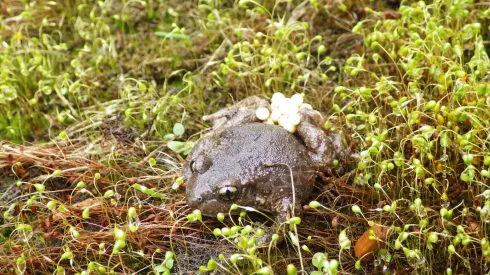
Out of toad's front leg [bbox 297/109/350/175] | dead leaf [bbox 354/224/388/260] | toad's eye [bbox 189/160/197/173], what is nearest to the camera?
dead leaf [bbox 354/224/388/260]

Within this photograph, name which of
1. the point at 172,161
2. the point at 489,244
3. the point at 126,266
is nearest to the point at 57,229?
the point at 126,266

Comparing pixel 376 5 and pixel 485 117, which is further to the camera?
pixel 376 5

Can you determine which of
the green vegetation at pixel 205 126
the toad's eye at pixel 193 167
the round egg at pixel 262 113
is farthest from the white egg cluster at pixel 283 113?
the toad's eye at pixel 193 167

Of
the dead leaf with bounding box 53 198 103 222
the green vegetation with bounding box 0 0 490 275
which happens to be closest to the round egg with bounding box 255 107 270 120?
the green vegetation with bounding box 0 0 490 275

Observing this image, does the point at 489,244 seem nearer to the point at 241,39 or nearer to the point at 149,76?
the point at 241,39

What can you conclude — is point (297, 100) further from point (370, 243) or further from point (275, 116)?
point (370, 243)

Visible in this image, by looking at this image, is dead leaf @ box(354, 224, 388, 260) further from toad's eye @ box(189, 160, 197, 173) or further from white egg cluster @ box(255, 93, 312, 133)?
toad's eye @ box(189, 160, 197, 173)
